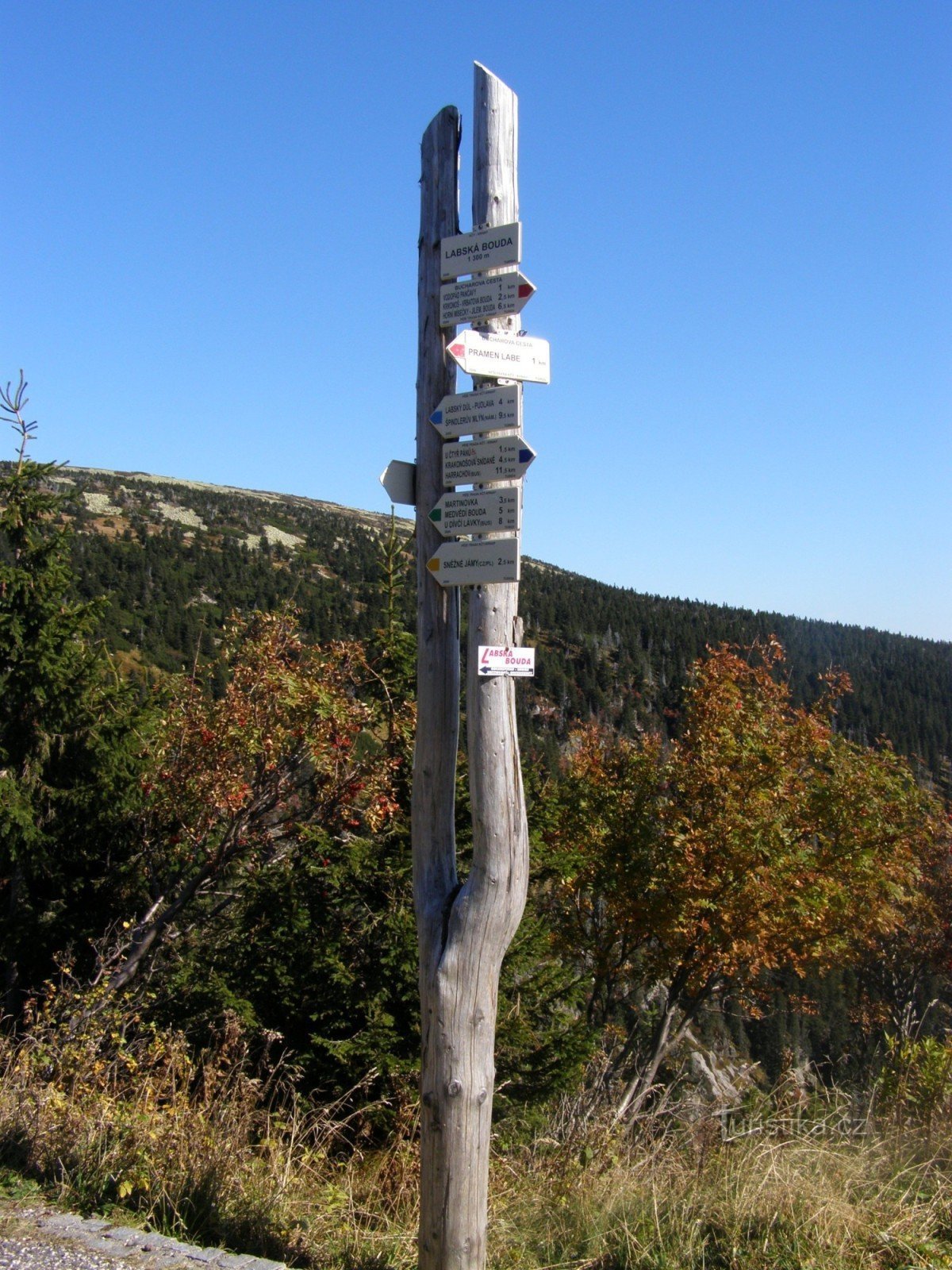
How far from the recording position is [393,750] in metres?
9.53

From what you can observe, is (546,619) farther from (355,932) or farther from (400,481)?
(400,481)

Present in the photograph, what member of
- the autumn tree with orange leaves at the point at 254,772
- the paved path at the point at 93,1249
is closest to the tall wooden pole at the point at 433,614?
the paved path at the point at 93,1249

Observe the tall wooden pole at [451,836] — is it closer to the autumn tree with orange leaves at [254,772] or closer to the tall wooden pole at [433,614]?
the tall wooden pole at [433,614]

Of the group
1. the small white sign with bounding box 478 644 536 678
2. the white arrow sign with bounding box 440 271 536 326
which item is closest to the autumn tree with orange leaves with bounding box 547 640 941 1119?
the small white sign with bounding box 478 644 536 678

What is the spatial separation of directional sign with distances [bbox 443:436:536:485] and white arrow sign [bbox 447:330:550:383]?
0.27m

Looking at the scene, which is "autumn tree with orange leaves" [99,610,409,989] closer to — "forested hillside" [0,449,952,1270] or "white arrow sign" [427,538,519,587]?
"forested hillside" [0,449,952,1270]

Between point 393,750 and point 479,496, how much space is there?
5935mm

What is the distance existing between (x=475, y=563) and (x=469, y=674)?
0.42 metres

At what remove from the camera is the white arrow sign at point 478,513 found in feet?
12.5

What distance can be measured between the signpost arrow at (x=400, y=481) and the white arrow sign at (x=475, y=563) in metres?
0.33

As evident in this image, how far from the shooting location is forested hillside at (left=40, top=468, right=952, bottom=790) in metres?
64.4

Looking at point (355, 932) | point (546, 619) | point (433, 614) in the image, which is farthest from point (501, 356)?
point (546, 619)

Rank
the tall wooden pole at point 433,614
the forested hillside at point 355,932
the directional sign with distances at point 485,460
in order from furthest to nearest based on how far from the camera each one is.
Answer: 1. the forested hillside at point 355,932
2. the tall wooden pole at point 433,614
3. the directional sign with distances at point 485,460

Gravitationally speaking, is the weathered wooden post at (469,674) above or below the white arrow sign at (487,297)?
below
